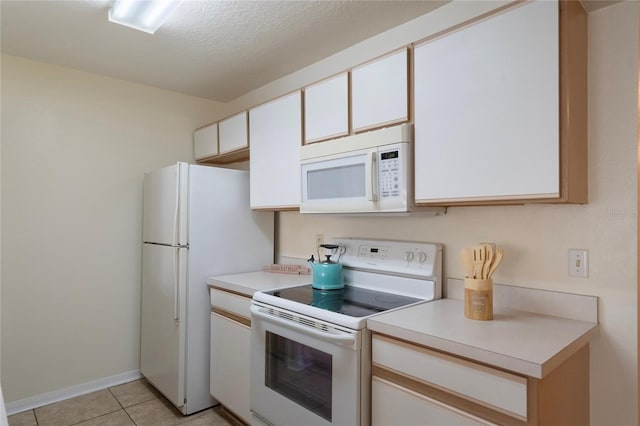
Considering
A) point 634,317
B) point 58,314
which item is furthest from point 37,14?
point 634,317

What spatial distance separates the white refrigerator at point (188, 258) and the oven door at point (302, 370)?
647 millimetres

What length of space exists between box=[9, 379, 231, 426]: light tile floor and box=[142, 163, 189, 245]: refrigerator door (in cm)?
110

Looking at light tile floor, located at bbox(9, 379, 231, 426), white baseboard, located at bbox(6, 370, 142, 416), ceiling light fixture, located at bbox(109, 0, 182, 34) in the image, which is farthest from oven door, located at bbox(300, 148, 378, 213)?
white baseboard, located at bbox(6, 370, 142, 416)

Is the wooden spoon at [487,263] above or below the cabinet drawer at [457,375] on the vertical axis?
above

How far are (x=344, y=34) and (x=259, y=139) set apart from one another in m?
0.85

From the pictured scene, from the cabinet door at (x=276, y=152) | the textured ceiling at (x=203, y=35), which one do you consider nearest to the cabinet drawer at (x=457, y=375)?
the cabinet door at (x=276, y=152)

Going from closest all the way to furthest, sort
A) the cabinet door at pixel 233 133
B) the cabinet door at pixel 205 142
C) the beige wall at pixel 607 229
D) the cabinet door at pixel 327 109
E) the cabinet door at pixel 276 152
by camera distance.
Result: the beige wall at pixel 607 229 → the cabinet door at pixel 327 109 → the cabinet door at pixel 276 152 → the cabinet door at pixel 233 133 → the cabinet door at pixel 205 142

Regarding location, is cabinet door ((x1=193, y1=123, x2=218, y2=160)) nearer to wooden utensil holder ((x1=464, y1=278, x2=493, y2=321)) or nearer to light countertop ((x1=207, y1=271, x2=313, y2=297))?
light countertop ((x1=207, y1=271, x2=313, y2=297))

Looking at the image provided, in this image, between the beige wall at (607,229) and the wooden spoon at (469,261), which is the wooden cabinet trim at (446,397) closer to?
the wooden spoon at (469,261)

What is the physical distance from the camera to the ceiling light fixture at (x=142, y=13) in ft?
5.90

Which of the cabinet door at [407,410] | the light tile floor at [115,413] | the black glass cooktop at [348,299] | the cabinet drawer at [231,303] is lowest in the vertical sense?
the light tile floor at [115,413]

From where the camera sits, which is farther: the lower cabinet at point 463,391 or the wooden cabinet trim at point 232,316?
the wooden cabinet trim at point 232,316

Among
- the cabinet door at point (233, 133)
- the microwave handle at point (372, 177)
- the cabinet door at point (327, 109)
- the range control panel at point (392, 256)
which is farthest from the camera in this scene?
the cabinet door at point (233, 133)

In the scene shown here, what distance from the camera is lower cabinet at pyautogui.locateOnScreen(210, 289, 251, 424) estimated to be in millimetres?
2141
